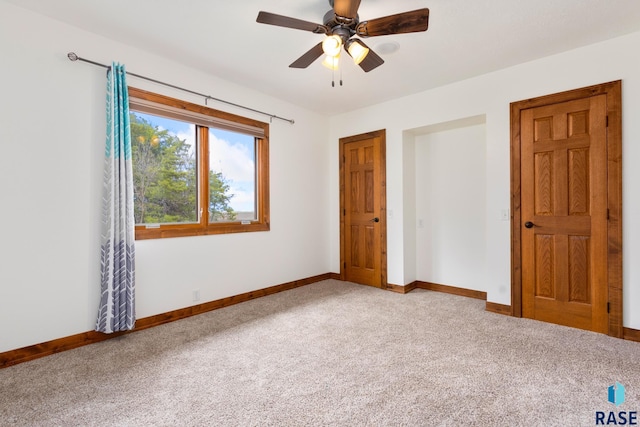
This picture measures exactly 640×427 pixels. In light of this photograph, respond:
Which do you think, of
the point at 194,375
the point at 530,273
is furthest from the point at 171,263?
the point at 530,273

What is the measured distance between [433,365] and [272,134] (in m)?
3.22

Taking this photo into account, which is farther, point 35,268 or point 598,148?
point 598,148

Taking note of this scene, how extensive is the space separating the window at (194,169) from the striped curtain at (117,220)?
21 cm

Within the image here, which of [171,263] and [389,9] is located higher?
[389,9]

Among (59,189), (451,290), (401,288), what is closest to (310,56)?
(59,189)

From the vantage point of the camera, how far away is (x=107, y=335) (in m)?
2.75

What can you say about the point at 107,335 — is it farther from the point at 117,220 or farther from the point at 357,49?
the point at 357,49

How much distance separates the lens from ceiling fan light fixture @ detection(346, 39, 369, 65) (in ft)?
7.38

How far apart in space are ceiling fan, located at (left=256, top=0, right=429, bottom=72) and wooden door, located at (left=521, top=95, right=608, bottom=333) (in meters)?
1.89

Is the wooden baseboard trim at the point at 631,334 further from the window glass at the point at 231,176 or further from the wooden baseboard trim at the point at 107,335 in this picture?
Result: the window glass at the point at 231,176

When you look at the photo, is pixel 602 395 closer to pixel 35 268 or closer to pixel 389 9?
pixel 389 9

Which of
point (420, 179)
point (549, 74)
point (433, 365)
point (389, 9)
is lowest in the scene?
point (433, 365)

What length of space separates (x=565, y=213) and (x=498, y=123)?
111 cm

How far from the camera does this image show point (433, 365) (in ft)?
7.36
